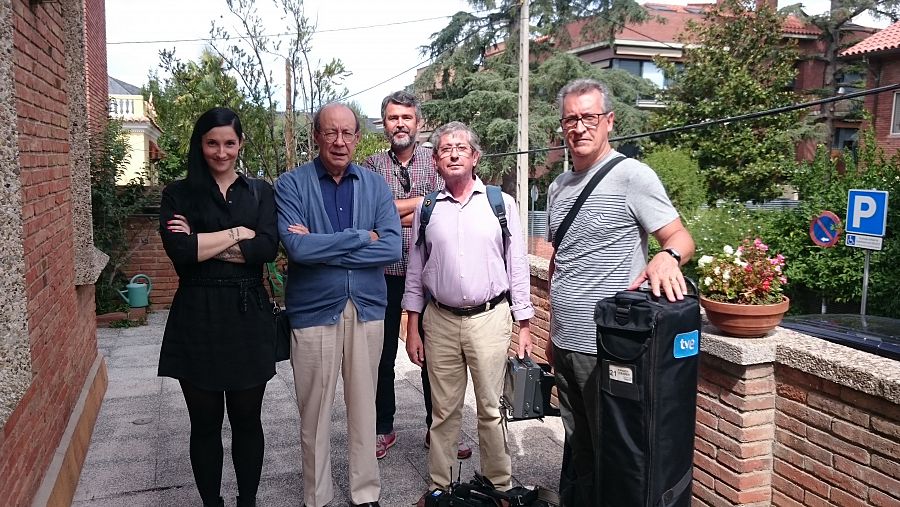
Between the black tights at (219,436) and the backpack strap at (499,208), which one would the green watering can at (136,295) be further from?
the backpack strap at (499,208)

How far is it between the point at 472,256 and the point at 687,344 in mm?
1147

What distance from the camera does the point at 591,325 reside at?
2564mm

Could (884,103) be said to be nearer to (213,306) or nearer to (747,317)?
(747,317)

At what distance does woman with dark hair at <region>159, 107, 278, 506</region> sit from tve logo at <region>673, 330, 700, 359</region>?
67.4 inches

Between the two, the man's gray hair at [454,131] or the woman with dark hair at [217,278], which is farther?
the man's gray hair at [454,131]

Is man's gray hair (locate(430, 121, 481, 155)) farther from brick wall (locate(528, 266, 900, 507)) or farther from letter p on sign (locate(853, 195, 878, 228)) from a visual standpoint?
A: letter p on sign (locate(853, 195, 878, 228))

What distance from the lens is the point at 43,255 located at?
10.7ft

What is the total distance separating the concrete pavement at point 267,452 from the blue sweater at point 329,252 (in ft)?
3.45

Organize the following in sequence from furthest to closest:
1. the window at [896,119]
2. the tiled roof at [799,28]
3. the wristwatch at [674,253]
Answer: the tiled roof at [799,28]
the window at [896,119]
the wristwatch at [674,253]

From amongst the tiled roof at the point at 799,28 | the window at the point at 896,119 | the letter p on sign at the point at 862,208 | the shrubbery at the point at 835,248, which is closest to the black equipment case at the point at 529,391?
the letter p on sign at the point at 862,208

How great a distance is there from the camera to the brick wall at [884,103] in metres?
23.6

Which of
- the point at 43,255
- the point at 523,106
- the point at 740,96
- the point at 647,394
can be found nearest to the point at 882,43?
the point at 740,96

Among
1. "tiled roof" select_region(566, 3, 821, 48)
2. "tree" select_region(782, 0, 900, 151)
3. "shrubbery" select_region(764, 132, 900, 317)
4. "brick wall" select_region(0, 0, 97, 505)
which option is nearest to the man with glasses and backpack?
"brick wall" select_region(0, 0, 97, 505)

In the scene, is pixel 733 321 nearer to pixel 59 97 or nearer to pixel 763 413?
pixel 763 413
